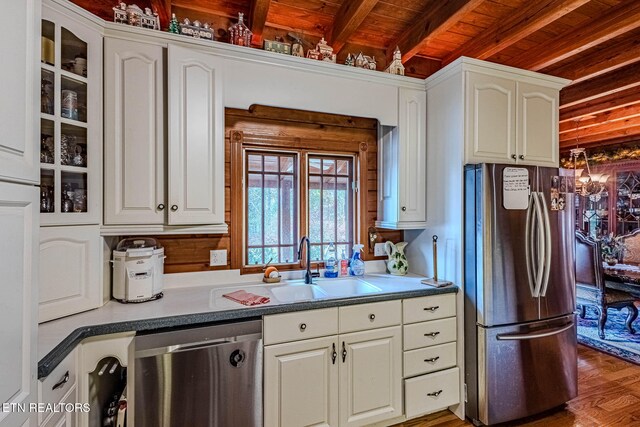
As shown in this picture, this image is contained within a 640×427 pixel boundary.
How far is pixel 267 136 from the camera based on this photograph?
2.27 m

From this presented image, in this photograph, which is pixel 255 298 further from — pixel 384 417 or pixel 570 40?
pixel 570 40

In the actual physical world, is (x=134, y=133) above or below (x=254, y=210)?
above

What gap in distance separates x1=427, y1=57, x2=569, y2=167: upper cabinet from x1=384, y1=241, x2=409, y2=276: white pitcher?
0.82 m

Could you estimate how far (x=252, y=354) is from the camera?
1.63 m

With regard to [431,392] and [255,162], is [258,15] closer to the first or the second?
[255,162]

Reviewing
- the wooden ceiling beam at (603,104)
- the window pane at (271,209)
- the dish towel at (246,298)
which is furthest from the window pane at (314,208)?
the wooden ceiling beam at (603,104)

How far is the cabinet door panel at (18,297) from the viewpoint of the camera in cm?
81

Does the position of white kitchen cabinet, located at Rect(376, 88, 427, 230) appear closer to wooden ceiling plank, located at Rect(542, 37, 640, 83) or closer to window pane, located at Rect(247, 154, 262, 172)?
window pane, located at Rect(247, 154, 262, 172)

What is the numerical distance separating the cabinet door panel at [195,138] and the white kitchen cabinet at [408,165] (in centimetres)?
121

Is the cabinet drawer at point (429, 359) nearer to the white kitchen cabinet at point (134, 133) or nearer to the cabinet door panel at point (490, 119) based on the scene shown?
the cabinet door panel at point (490, 119)

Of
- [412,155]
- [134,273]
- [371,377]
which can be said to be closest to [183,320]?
[134,273]

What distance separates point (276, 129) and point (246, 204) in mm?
576

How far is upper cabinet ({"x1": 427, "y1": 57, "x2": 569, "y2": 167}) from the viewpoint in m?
2.10

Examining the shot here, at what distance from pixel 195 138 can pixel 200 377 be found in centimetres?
123
